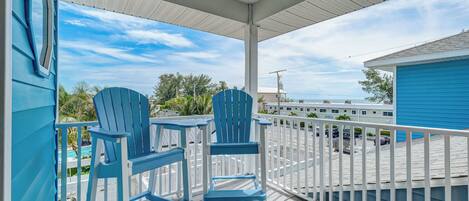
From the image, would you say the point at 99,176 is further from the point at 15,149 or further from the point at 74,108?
the point at 74,108

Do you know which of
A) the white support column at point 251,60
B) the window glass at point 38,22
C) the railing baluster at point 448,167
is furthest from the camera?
the white support column at point 251,60

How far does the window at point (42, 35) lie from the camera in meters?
1.03

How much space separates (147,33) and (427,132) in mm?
9336

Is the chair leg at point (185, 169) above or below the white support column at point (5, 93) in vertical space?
below

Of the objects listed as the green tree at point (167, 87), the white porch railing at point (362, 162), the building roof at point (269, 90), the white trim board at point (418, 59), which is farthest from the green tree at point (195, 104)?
the white porch railing at point (362, 162)

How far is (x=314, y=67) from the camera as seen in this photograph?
10016mm

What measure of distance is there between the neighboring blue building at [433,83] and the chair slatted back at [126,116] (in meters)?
5.16

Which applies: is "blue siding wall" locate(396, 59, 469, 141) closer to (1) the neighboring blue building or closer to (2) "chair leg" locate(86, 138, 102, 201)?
(1) the neighboring blue building

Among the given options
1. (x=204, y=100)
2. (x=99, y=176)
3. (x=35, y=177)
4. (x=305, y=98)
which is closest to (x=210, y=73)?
(x=204, y=100)

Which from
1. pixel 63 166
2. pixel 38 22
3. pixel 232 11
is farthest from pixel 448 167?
pixel 63 166

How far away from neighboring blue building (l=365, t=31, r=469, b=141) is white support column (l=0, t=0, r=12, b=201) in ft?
19.0

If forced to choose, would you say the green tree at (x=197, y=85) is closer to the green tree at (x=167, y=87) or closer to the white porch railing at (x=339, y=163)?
the green tree at (x=167, y=87)

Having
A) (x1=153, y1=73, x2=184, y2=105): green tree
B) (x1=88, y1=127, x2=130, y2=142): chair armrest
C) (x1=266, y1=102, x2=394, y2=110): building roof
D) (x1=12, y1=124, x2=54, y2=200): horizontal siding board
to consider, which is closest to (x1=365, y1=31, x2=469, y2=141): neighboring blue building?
(x1=266, y1=102, x2=394, y2=110): building roof

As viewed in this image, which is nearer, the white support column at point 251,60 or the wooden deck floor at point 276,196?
Answer: the wooden deck floor at point 276,196
